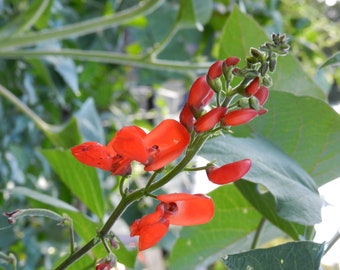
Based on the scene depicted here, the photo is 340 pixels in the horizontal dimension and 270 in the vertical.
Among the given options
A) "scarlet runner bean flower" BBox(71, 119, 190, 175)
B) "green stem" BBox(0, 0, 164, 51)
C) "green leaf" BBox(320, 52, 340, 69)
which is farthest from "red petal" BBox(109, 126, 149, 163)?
"green stem" BBox(0, 0, 164, 51)

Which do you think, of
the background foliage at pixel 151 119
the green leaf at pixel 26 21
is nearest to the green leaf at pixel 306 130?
the background foliage at pixel 151 119

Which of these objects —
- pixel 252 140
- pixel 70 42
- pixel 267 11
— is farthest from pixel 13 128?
pixel 252 140

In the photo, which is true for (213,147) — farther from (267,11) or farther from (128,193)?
(267,11)

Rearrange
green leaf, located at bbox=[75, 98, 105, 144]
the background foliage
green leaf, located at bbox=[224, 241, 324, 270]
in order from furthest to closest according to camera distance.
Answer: green leaf, located at bbox=[75, 98, 105, 144], the background foliage, green leaf, located at bbox=[224, 241, 324, 270]

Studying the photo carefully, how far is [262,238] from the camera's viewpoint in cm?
52

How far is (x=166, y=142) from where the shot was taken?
28cm

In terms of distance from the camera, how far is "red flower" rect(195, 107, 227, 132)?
274 mm

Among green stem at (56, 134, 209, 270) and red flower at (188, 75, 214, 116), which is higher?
red flower at (188, 75, 214, 116)

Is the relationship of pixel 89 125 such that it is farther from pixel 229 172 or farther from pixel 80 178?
pixel 229 172

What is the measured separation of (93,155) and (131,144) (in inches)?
1.0

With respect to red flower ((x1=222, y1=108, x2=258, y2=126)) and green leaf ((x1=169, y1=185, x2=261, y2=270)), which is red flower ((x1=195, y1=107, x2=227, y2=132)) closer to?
red flower ((x1=222, y1=108, x2=258, y2=126))

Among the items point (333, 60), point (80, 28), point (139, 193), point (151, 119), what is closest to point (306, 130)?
point (333, 60)

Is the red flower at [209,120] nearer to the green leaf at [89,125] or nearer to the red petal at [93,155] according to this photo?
the red petal at [93,155]

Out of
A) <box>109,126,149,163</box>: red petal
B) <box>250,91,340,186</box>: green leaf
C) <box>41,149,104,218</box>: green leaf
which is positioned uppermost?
<box>109,126,149,163</box>: red petal
